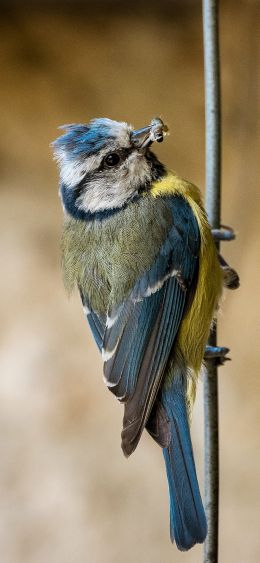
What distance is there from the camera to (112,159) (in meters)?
1.03

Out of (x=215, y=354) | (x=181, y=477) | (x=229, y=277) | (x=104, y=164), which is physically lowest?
(x=181, y=477)

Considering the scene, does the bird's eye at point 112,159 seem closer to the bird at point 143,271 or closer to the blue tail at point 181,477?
the bird at point 143,271

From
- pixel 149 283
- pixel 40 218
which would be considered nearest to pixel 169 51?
pixel 40 218

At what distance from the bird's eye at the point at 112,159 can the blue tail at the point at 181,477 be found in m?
0.29

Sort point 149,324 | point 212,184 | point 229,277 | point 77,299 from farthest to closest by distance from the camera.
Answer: point 77,299
point 229,277
point 149,324
point 212,184

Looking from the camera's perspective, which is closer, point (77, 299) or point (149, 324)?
point (149, 324)

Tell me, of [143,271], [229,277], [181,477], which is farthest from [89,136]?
[181,477]

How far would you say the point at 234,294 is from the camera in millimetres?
1456

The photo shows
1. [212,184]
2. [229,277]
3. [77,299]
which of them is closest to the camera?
[212,184]

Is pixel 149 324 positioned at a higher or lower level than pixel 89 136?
lower

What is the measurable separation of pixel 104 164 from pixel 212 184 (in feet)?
0.80

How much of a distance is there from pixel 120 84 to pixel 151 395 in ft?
2.63

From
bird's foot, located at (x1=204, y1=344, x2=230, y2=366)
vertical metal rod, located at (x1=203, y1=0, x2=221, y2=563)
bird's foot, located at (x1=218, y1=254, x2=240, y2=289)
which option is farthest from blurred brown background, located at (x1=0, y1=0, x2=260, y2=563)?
vertical metal rod, located at (x1=203, y1=0, x2=221, y2=563)

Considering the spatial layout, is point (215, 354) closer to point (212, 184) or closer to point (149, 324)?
point (149, 324)
